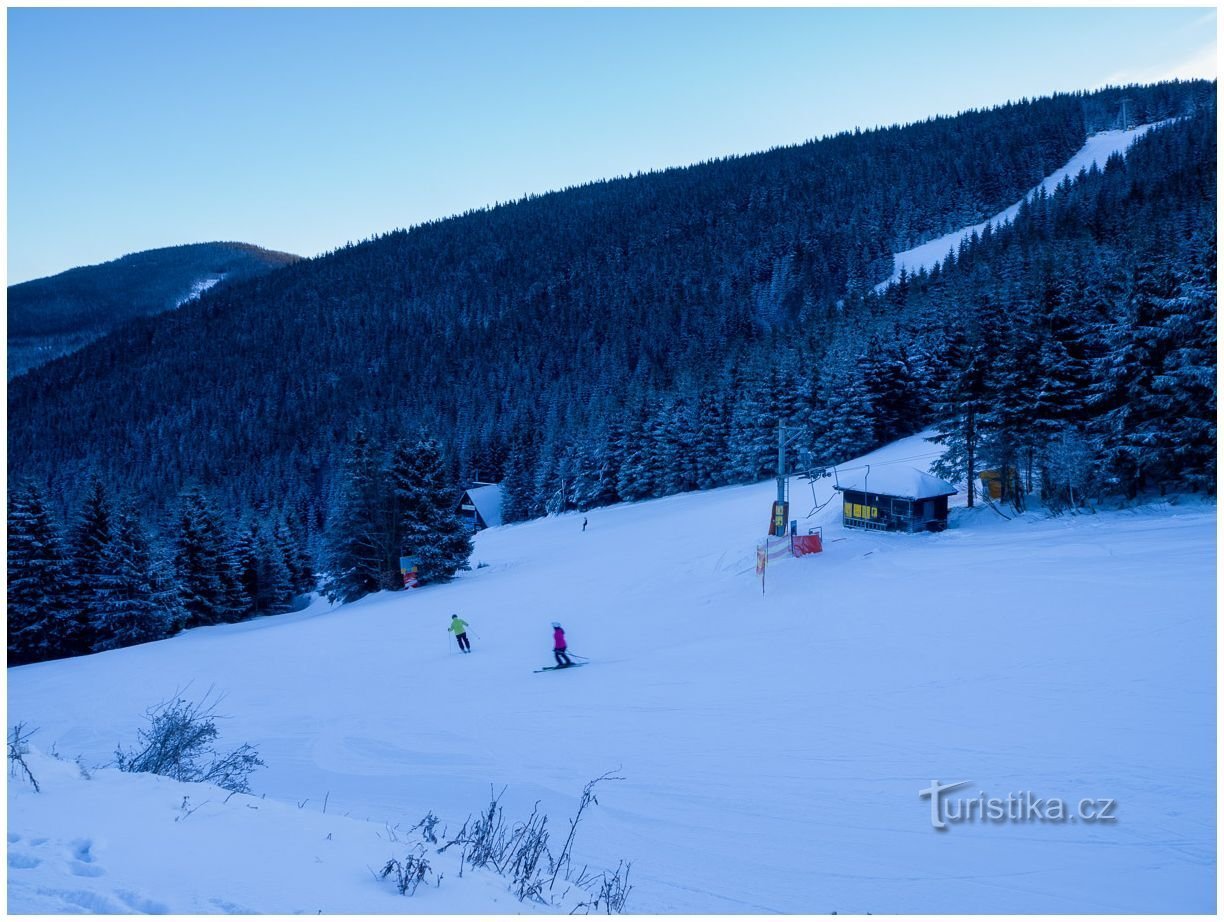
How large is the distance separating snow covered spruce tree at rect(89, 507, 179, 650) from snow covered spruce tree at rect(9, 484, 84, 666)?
99cm

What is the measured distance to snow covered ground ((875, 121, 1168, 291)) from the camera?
102625 mm

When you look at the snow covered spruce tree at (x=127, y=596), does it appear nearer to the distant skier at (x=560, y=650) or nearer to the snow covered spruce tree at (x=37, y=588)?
the snow covered spruce tree at (x=37, y=588)

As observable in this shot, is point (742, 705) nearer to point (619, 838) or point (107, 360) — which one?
point (619, 838)

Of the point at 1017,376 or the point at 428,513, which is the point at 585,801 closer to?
the point at 1017,376

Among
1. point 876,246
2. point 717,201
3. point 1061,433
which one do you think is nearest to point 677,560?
point 1061,433

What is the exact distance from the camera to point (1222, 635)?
22.9 ft

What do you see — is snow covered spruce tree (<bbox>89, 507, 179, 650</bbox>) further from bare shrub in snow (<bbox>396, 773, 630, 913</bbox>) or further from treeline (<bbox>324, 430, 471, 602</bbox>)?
bare shrub in snow (<bbox>396, 773, 630, 913</bbox>)

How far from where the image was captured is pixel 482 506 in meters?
63.7

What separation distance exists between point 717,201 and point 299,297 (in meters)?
105

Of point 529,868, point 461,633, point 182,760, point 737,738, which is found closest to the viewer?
point 529,868

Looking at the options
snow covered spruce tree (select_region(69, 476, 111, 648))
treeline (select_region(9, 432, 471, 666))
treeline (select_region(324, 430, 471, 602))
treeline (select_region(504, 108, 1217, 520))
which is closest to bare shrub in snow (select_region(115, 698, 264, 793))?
treeline (select_region(324, 430, 471, 602))

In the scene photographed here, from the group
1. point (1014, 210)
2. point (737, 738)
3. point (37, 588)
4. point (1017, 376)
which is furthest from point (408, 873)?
point (1014, 210)

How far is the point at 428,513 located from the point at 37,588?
14699 millimetres

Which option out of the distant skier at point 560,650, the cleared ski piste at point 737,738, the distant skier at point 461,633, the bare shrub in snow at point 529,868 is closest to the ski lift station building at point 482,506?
the cleared ski piste at point 737,738
